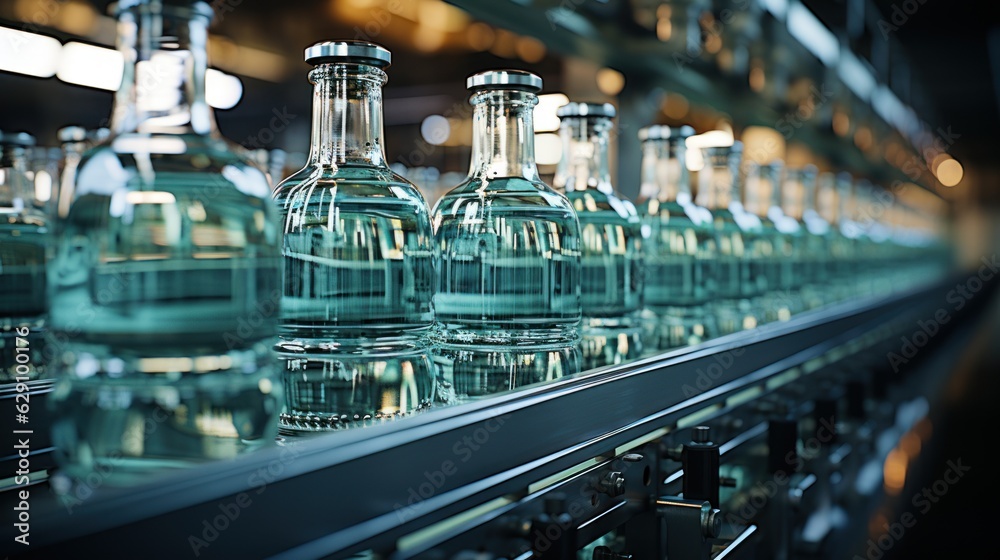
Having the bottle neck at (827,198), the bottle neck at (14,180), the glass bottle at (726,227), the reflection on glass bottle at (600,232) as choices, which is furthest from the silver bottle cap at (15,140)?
the bottle neck at (827,198)

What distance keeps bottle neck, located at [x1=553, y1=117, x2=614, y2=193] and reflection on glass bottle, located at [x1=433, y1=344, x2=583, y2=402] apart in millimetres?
313

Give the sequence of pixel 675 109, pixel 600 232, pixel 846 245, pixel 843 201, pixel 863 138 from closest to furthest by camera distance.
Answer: pixel 600 232
pixel 846 245
pixel 843 201
pixel 675 109
pixel 863 138

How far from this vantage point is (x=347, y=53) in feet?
1.97

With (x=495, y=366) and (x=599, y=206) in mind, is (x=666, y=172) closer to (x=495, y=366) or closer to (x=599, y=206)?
(x=599, y=206)

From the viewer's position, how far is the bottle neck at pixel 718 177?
4.68 feet

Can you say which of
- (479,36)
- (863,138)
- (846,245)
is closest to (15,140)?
(846,245)

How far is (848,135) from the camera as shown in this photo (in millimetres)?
4090

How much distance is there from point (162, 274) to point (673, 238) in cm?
94

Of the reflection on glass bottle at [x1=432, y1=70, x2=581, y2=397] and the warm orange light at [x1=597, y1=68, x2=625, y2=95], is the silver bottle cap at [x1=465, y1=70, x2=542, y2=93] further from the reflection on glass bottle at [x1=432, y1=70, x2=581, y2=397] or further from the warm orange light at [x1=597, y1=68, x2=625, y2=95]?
the warm orange light at [x1=597, y1=68, x2=625, y2=95]

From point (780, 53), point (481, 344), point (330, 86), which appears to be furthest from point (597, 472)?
point (780, 53)

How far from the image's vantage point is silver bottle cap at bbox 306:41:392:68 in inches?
23.5

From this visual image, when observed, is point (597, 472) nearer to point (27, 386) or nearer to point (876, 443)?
point (27, 386)

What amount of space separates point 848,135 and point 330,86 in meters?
3.91

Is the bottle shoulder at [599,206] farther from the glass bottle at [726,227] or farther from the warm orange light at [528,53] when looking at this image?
the warm orange light at [528,53]
